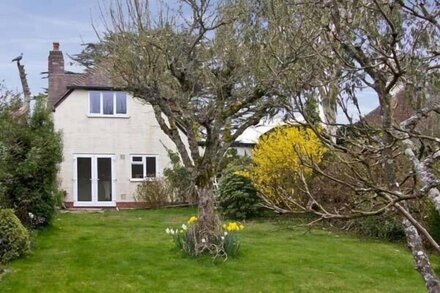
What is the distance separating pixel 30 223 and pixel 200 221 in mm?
5196

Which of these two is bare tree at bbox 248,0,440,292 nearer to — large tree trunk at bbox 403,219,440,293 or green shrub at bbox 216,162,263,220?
large tree trunk at bbox 403,219,440,293

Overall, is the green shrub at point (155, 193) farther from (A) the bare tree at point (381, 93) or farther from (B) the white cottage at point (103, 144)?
(A) the bare tree at point (381, 93)

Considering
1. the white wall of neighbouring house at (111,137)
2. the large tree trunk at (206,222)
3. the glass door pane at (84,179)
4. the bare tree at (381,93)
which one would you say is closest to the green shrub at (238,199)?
the white wall of neighbouring house at (111,137)

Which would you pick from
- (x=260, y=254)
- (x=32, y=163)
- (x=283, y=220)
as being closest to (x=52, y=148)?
(x=32, y=163)

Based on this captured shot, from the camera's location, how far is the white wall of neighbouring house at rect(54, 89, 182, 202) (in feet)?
84.6

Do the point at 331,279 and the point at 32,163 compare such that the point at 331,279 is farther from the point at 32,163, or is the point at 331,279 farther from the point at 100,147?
the point at 100,147

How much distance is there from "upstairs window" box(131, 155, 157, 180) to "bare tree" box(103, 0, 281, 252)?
14.0 m

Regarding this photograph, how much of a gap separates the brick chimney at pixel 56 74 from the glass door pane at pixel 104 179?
3838mm

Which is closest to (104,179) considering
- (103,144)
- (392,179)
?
(103,144)

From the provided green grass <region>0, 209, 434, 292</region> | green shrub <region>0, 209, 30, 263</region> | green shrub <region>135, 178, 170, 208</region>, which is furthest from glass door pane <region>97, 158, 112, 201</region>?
green shrub <region>0, 209, 30, 263</region>

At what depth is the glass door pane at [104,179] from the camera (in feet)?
85.3

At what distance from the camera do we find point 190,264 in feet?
37.4

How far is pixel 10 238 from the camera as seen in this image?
11.7m

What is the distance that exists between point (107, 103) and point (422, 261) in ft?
77.7
